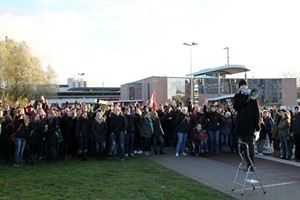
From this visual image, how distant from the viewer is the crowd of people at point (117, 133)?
42.8 feet

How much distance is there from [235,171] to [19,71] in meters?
41.0

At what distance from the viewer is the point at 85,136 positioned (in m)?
13.7

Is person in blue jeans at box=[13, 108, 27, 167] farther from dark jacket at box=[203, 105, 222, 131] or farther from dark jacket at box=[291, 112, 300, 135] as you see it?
dark jacket at box=[291, 112, 300, 135]

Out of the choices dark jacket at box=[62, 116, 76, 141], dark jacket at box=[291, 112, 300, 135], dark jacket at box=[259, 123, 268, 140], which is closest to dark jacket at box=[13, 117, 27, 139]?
dark jacket at box=[62, 116, 76, 141]

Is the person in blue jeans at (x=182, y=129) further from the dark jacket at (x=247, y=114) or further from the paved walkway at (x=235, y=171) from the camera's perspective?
the dark jacket at (x=247, y=114)

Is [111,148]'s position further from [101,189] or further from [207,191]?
[207,191]

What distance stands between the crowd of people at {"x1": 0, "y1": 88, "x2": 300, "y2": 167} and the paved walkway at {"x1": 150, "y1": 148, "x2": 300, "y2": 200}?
87 cm

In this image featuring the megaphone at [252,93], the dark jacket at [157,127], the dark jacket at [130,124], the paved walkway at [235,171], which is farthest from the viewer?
the dark jacket at [157,127]

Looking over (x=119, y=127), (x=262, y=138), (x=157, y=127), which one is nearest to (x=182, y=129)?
(x=157, y=127)

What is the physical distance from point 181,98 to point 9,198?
69.9m

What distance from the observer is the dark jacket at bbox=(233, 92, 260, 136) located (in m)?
7.98

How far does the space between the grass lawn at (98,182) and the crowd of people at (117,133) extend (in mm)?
870

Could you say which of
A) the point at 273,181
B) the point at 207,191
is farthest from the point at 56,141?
the point at 273,181

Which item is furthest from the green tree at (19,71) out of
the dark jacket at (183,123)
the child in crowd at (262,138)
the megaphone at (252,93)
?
the megaphone at (252,93)
